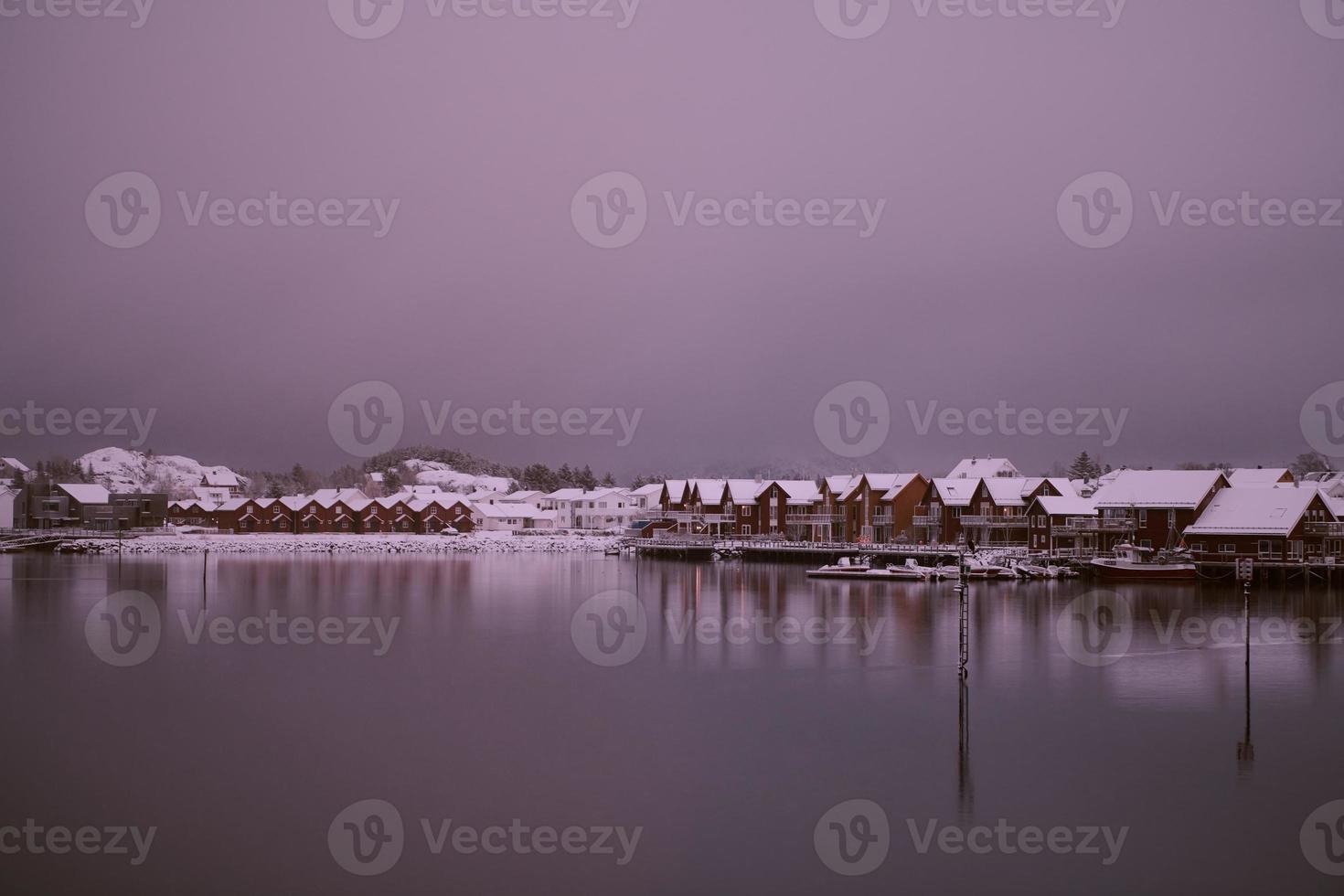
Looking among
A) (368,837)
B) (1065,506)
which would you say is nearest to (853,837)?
(368,837)

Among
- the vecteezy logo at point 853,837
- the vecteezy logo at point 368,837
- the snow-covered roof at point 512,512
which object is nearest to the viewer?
the vecteezy logo at point 368,837

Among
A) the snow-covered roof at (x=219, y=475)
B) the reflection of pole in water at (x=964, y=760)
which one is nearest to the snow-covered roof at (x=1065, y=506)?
the reflection of pole in water at (x=964, y=760)

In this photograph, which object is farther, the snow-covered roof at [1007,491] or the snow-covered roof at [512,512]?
the snow-covered roof at [512,512]

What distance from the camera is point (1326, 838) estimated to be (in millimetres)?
16062

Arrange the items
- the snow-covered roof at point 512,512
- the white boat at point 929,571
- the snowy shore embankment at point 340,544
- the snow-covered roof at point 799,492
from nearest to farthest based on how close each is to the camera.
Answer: the white boat at point 929,571 → the snow-covered roof at point 799,492 → the snowy shore embankment at point 340,544 → the snow-covered roof at point 512,512

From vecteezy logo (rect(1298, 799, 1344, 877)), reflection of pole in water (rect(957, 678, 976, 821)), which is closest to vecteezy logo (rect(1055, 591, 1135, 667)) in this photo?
reflection of pole in water (rect(957, 678, 976, 821))

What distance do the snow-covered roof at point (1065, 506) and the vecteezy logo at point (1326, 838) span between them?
44.5 m

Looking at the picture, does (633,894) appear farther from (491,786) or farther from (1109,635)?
(1109,635)

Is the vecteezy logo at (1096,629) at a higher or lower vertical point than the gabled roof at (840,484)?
lower

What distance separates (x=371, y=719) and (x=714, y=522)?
60126 mm

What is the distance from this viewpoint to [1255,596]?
45.7 meters

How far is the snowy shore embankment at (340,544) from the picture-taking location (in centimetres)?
7962

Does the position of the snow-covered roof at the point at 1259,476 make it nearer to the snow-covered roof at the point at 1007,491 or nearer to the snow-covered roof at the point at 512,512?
the snow-covered roof at the point at 1007,491
